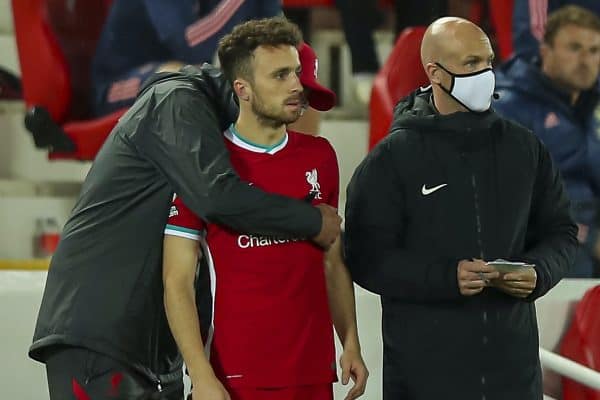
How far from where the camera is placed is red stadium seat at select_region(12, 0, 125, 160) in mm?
4879

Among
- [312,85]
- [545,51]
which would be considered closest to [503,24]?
[545,51]

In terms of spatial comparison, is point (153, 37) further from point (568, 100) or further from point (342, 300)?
point (342, 300)

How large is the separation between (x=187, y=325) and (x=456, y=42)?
748 millimetres

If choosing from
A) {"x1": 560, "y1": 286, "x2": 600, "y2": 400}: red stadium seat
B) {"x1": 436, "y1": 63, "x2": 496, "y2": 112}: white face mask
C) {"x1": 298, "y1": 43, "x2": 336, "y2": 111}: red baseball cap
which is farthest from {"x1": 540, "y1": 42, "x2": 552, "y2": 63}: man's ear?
{"x1": 298, "y1": 43, "x2": 336, "y2": 111}: red baseball cap

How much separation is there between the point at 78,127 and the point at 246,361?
2.66m

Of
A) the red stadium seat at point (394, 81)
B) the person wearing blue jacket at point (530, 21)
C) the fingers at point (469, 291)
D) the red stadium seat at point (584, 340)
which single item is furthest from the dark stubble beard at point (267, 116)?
the person wearing blue jacket at point (530, 21)

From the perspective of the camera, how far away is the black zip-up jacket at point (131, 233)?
2412mm

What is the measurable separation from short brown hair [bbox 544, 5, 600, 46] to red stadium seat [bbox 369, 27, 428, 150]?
444mm

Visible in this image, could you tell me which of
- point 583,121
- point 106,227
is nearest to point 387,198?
point 106,227

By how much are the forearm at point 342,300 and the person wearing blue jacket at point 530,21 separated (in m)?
2.48

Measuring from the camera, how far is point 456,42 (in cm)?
256

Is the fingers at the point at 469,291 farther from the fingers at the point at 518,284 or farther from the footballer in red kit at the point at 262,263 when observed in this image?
the footballer in red kit at the point at 262,263

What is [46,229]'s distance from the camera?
511cm

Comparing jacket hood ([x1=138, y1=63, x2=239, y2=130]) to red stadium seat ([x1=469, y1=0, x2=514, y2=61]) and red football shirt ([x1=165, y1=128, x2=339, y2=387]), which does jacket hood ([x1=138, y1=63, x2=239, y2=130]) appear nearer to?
red football shirt ([x1=165, y1=128, x2=339, y2=387])
